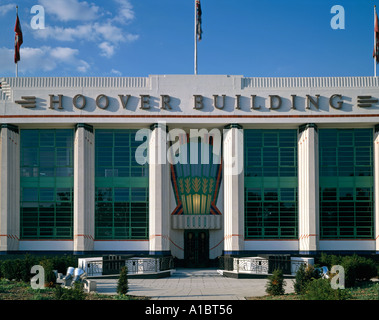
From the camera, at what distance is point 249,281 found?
29.5 m

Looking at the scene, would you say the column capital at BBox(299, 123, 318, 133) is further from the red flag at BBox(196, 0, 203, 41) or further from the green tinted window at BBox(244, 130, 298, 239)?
the red flag at BBox(196, 0, 203, 41)

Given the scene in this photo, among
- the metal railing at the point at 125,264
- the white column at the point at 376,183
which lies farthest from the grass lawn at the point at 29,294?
the white column at the point at 376,183

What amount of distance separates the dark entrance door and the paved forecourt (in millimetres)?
5093

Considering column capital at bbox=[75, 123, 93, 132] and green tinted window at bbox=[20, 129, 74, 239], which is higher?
column capital at bbox=[75, 123, 93, 132]

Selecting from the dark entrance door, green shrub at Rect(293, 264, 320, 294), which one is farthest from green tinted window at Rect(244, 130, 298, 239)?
green shrub at Rect(293, 264, 320, 294)

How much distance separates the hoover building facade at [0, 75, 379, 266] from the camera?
3666cm

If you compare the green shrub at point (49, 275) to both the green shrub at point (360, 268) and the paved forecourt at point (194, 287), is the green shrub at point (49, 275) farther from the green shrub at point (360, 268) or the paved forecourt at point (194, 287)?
the green shrub at point (360, 268)

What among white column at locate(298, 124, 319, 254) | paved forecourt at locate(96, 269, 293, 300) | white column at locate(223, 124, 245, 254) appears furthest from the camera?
white column at locate(223, 124, 245, 254)

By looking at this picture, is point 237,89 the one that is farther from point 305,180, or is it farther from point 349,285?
point 349,285

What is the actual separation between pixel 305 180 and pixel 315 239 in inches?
173

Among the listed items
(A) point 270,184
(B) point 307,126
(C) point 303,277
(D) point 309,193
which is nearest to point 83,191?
(A) point 270,184

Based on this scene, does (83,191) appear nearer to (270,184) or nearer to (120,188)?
(120,188)

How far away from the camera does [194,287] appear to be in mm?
26344

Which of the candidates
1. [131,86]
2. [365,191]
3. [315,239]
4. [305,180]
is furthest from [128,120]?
[365,191]
